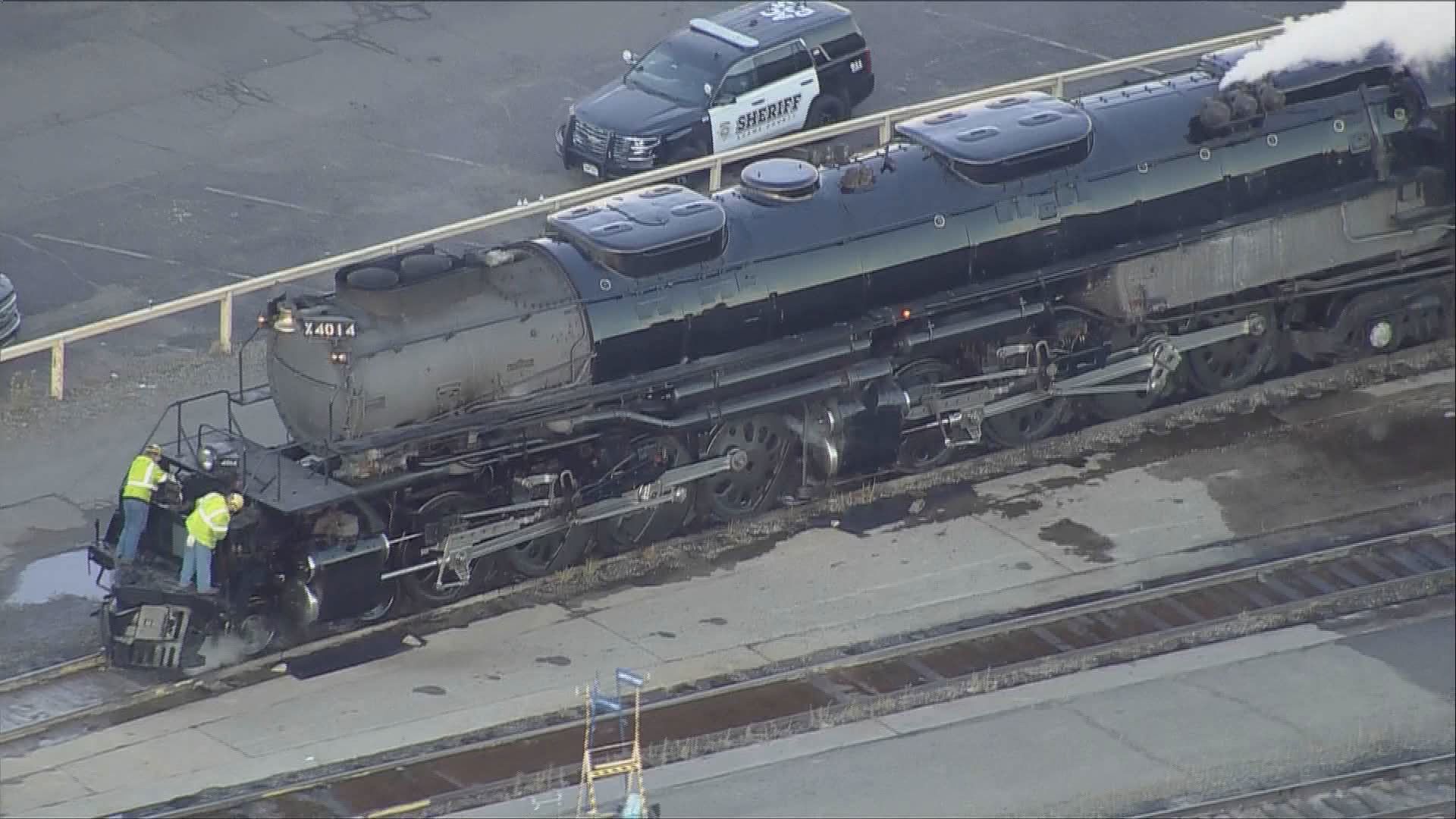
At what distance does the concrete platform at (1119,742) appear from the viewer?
1878 centimetres

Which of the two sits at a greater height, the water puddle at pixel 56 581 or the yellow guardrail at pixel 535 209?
the yellow guardrail at pixel 535 209

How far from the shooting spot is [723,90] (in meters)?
30.7

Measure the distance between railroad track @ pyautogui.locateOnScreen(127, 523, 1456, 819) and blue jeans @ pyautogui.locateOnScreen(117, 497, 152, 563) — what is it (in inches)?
105

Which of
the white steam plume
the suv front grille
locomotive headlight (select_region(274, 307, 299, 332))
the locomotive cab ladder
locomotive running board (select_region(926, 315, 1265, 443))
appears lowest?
the locomotive cab ladder

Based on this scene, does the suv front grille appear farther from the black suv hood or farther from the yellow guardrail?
the yellow guardrail

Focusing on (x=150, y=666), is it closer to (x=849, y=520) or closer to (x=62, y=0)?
(x=849, y=520)

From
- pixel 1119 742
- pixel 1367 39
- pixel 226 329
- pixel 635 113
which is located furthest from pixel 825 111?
pixel 1119 742

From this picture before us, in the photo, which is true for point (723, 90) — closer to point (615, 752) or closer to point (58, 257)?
point (58, 257)

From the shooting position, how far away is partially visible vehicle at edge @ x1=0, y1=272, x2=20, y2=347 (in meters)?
26.3

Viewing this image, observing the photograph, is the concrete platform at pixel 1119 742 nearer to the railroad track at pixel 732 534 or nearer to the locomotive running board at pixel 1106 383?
the railroad track at pixel 732 534

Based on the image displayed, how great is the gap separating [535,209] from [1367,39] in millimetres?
9364

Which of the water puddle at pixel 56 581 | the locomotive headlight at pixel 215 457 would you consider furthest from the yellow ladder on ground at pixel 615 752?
the water puddle at pixel 56 581

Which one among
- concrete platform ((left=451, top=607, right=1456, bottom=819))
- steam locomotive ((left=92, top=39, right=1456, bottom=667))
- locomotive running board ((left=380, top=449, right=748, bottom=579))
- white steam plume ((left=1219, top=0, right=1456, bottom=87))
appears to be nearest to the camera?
concrete platform ((left=451, top=607, right=1456, bottom=819))

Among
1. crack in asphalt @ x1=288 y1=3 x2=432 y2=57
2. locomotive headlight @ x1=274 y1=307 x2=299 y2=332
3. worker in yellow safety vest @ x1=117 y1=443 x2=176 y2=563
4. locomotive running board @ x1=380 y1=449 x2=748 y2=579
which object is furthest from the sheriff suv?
worker in yellow safety vest @ x1=117 y1=443 x2=176 y2=563
